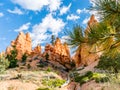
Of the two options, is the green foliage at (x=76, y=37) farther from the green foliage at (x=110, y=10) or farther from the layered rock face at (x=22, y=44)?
the layered rock face at (x=22, y=44)

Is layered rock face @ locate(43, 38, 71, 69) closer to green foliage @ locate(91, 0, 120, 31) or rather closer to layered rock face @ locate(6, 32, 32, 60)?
layered rock face @ locate(6, 32, 32, 60)

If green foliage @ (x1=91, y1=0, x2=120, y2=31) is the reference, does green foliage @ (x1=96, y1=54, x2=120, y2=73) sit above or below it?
below

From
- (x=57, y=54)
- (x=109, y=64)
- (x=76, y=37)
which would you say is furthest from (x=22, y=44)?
(x=76, y=37)

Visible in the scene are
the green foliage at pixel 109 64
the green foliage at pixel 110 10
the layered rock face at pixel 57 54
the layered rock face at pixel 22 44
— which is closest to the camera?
the green foliage at pixel 110 10

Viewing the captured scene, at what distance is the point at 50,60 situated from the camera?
49375 millimetres

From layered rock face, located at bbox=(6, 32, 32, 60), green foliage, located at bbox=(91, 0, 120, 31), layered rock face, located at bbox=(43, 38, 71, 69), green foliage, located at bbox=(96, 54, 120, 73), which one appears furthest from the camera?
layered rock face, located at bbox=(6, 32, 32, 60)

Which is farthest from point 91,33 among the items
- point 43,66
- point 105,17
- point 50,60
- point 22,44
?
point 22,44

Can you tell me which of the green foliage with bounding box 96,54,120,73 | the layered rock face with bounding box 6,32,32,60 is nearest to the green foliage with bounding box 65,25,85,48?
the green foliage with bounding box 96,54,120,73

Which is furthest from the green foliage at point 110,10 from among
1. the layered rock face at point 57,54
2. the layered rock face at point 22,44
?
the layered rock face at point 22,44

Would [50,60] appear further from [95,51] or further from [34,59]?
[95,51]

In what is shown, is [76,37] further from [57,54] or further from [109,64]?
[57,54]

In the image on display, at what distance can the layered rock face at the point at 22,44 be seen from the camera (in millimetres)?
59906

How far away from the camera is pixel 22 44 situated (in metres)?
61.3

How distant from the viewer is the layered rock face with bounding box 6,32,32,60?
2359 inches
